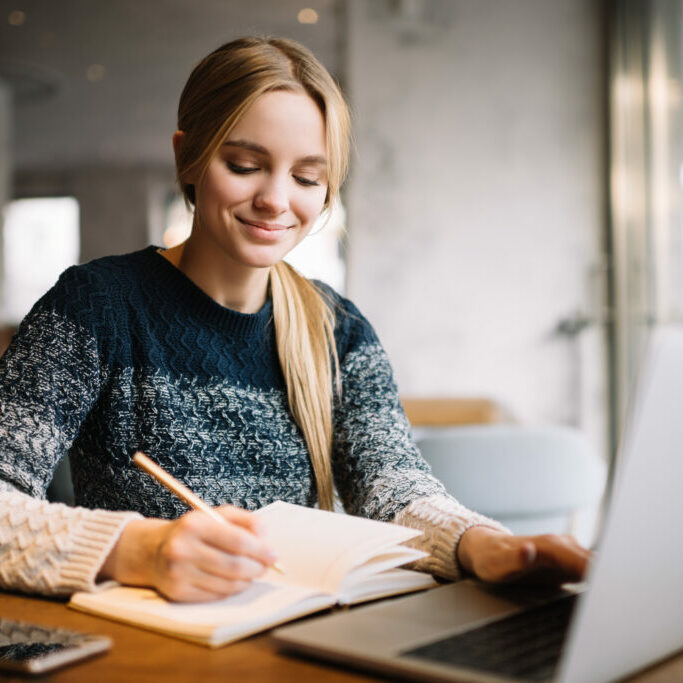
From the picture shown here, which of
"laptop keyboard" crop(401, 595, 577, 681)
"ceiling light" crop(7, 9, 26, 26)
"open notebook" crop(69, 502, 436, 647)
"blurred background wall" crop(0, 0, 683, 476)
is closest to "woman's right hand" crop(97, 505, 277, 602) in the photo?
"open notebook" crop(69, 502, 436, 647)

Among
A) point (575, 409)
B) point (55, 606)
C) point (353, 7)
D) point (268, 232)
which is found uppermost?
point (353, 7)

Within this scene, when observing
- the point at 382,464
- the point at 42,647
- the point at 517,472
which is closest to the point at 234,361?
the point at 382,464

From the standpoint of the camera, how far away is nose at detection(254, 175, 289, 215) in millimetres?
956

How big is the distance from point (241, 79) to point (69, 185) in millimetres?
2510

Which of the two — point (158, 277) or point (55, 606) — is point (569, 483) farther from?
point (55, 606)

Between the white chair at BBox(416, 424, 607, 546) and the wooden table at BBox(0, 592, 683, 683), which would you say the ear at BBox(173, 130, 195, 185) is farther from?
the white chair at BBox(416, 424, 607, 546)

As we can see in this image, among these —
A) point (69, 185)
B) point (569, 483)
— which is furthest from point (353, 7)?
point (569, 483)

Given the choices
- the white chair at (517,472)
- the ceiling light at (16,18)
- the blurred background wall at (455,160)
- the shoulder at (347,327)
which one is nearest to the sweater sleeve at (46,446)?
the shoulder at (347,327)

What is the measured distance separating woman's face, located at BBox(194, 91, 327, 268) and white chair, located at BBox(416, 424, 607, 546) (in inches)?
39.7

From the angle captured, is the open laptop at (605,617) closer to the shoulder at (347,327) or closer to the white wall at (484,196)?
the shoulder at (347,327)

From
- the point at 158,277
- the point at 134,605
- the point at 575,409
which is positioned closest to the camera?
the point at 134,605

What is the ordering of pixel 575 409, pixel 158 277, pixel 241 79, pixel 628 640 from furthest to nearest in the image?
pixel 575 409 → pixel 158 277 → pixel 241 79 → pixel 628 640

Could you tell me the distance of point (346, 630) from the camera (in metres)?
0.57

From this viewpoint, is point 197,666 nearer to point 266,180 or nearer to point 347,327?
point 266,180
